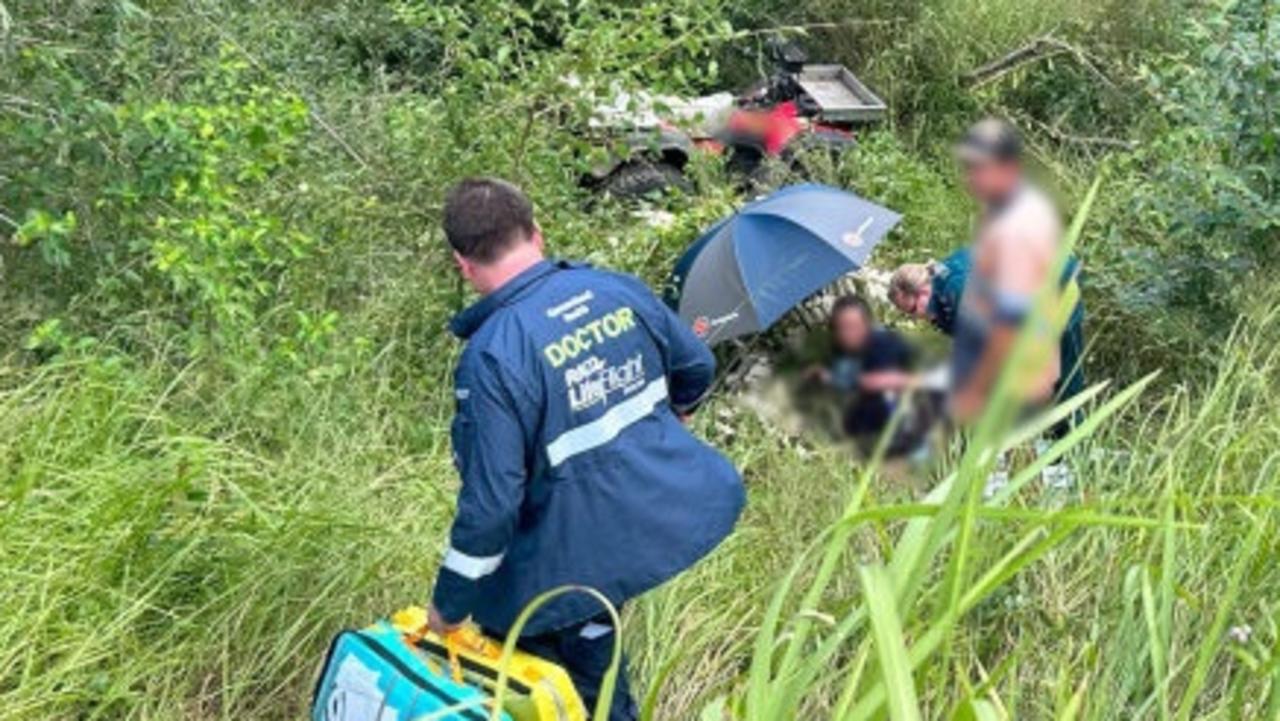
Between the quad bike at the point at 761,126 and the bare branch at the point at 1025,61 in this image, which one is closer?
the quad bike at the point at 761,126

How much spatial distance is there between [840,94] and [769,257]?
3.85 m

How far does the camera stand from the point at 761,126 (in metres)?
7.64

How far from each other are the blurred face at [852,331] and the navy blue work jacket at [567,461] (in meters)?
1.51

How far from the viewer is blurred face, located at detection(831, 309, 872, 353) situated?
1257 millimetres

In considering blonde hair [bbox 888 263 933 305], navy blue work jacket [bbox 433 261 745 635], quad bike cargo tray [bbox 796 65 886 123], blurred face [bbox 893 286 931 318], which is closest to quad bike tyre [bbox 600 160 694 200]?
quad bike cargo tray [bbox 796 65 886 123]

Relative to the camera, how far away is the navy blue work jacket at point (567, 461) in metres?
2.84

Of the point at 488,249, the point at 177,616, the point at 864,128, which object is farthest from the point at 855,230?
the point at 864,128

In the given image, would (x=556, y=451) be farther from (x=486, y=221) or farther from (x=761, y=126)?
(x=761, y=126)

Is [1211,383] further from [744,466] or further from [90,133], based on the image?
[90,133]

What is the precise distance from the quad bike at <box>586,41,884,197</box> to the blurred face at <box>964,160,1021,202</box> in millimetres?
5764

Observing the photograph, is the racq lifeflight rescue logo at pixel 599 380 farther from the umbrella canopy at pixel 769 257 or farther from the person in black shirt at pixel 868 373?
the umbrella canopy at pixel 769 257

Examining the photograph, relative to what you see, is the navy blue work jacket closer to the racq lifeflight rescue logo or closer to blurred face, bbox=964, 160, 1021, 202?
the racq lifeflight rescue logo

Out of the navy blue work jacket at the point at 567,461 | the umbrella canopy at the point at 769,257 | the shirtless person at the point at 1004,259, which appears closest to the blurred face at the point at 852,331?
the shirtless person at the point at 1004,259

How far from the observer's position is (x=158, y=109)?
4.37 metres
